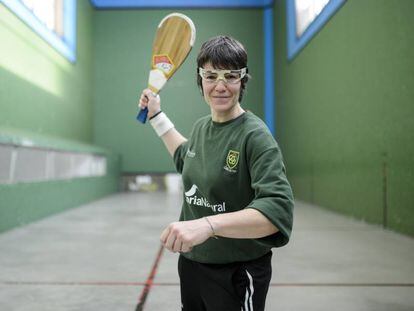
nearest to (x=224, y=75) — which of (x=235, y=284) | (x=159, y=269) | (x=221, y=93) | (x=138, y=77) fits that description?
(x=221, y=93)

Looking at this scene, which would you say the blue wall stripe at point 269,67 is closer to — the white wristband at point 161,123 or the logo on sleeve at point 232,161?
the white wristband at point 161,123

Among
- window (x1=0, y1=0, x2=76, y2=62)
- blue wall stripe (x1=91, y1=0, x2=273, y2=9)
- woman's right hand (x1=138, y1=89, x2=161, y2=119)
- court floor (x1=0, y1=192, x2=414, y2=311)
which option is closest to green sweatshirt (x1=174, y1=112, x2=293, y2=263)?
woman's right hand (x1=138, y1=89, x2=161, y2=119)

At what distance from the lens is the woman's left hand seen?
2.23 feet

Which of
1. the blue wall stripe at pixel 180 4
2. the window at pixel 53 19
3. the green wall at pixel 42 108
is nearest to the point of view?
the green wall at pixel 42 108

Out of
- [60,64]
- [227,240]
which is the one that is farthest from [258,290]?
[60,64]

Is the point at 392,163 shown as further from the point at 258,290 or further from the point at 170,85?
the point at 170,85

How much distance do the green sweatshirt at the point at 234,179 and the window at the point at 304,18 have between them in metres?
3.92

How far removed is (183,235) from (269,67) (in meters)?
7.94

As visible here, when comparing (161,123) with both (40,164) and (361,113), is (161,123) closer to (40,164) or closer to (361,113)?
(361,113)

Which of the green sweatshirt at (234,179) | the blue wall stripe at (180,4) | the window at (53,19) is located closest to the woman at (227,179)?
the green sweatshirt at (234,179)

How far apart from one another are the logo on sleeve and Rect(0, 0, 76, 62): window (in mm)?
3984

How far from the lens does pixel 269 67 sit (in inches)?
326

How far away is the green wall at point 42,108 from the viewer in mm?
3705

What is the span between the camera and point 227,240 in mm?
900
